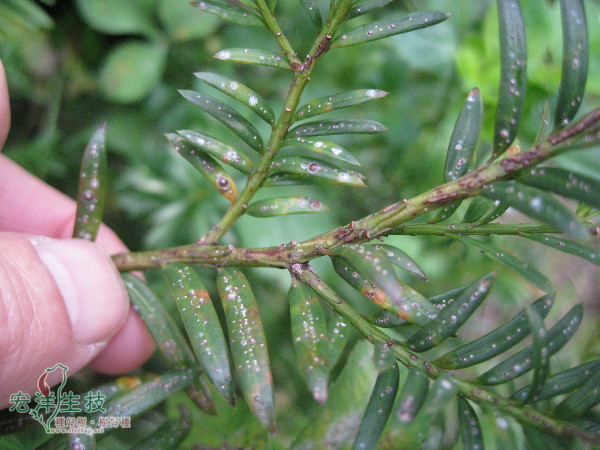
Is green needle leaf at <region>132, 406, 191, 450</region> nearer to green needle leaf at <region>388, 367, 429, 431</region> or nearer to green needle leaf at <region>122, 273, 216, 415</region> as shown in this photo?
green needle leaf at <region>122, 273, 216, 415</region>

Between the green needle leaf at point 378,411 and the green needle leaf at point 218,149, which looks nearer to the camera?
the green needle leaf at point 378,411

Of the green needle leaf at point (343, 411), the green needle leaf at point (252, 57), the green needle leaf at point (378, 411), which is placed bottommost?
the green needle leaf at point (343, 411)

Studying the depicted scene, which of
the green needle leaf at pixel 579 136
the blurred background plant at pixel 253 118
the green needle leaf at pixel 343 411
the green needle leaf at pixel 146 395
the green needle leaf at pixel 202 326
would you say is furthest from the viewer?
the blurred background plant at pixel 253 118

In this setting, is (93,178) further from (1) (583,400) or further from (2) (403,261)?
(1) (583,400)

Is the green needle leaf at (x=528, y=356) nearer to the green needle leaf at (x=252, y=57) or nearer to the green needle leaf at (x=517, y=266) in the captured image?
the green needle leaf at (x=517, y=266)

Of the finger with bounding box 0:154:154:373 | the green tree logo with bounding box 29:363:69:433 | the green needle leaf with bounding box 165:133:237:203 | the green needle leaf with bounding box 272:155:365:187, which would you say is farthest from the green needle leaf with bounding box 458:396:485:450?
the finger with bounding box 0:154:154:373

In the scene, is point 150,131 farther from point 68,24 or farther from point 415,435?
point 415,435

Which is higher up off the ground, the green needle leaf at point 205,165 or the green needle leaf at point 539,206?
the green needle leaf at point 539,206

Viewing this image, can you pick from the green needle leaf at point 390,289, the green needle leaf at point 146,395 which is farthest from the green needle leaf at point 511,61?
the green needle leaf at point 146,395

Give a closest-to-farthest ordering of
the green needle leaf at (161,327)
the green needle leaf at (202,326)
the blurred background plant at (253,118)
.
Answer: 1. the green needle leaf at (202,326)
2. the green needle leaf at (161,327)
3. the blurred background plant at (253,118)
